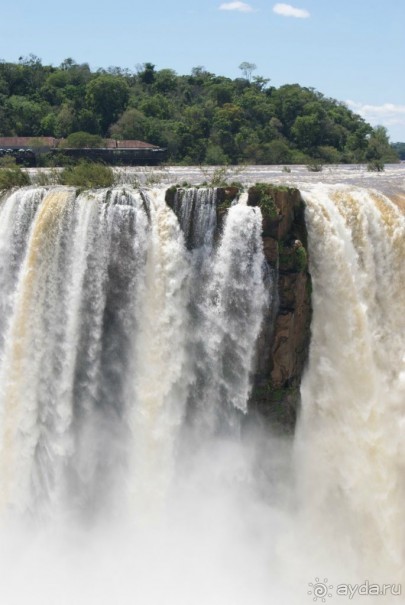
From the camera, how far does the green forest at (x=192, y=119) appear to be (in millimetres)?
37719

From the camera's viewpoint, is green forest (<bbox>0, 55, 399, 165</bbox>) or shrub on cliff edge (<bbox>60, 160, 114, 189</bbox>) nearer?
shrub on cliff edge (<bbox>60, 160, 114, 189</bbox>)

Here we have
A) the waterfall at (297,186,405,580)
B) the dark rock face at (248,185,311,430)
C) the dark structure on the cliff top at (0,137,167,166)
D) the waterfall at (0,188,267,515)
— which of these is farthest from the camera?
the dark structure on the cliff top at (0,137,167,166)

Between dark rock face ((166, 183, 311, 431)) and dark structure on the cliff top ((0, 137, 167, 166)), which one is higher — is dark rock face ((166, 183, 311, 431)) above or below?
below

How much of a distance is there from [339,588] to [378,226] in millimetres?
8083

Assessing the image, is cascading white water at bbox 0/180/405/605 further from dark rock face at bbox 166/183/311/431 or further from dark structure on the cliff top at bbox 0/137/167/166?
dark structure on the cliff top at bbox 0/137/167/166

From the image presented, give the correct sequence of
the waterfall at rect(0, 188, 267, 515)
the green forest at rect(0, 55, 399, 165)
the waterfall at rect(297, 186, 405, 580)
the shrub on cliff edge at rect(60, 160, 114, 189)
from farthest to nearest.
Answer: the green forest at rect(0, 55, 399, 165) < the shrub on cliff edge at rect(60, 160, 114, 189) < the waterfall at rect(297, 186, 405, 580) < the waterfall at rect(0, 188, 267, 515)

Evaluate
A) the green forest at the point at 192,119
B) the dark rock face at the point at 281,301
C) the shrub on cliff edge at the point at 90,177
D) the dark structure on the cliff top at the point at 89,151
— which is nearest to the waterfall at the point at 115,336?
the dark rock face at the point at 281,301

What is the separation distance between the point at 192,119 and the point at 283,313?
92.2 feet

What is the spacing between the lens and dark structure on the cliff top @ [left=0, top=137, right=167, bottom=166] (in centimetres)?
3054

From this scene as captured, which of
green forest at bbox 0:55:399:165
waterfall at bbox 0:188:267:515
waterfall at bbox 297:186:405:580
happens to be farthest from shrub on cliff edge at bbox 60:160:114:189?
green forest at bbox 0:55:399:165

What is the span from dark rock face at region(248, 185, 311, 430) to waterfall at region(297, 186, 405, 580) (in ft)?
0.88

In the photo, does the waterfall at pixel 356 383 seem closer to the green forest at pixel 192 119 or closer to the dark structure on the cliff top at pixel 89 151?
the dark structure on the cliff top at pixel 89 151

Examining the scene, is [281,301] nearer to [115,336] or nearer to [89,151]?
[115,336]

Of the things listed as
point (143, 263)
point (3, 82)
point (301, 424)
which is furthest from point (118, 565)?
point (3, 82)
